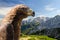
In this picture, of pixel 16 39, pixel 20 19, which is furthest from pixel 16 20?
pixel 16 39

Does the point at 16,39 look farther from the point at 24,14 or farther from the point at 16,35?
the point at 24,14

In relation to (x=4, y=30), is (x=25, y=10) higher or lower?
higher

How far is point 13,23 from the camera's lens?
279 cm

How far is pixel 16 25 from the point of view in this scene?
9.18ft

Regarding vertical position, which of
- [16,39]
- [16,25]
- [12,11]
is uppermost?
[12,11]

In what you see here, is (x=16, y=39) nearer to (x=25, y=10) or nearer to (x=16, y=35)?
(x=16, y=35)

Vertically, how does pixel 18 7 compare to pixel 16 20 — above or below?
above

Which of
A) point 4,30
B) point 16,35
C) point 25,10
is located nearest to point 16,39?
point 16,35

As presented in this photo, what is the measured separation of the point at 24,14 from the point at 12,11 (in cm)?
17

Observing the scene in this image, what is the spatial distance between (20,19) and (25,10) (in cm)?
14

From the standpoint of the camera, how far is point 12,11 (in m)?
2.80

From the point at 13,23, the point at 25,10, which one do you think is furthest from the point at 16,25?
the point at 25,10

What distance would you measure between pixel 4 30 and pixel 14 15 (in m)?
0.25

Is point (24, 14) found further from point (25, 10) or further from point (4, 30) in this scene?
point (4, 30)
